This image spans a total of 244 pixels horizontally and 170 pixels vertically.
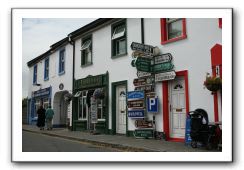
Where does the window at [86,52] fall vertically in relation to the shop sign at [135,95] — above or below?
above

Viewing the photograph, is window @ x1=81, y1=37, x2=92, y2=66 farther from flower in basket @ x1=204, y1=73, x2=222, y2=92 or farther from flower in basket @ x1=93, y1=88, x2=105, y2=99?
flower in basket @ x1=204, y1=73, x2=222, y2=92

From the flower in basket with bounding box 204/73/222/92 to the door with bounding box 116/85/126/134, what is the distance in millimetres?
5386

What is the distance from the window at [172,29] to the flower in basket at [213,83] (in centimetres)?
223

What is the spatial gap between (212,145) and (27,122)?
21.9 metres

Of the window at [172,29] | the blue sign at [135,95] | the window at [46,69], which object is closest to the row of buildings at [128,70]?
the window at [172,29]

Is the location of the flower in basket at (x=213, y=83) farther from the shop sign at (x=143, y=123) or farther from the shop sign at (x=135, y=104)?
the shop sign at (x=135, y=104)

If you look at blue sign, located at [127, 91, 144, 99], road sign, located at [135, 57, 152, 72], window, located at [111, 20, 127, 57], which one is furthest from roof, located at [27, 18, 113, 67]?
blue sign, located at [127, 91, 144, 99]

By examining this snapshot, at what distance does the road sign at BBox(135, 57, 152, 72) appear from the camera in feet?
37.0

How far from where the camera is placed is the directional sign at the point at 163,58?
437 inches

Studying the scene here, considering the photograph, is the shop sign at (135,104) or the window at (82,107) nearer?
the shop sign at (135,104)

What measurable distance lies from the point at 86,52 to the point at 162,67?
276 inches

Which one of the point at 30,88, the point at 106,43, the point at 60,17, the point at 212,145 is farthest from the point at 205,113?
the point at 30,88

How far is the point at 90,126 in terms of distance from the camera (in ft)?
53.6

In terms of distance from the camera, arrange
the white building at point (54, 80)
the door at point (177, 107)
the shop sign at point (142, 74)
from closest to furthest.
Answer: the door at point (177, 107) < the shop sign at point (142, 74) < the white building at point (54, 80)
